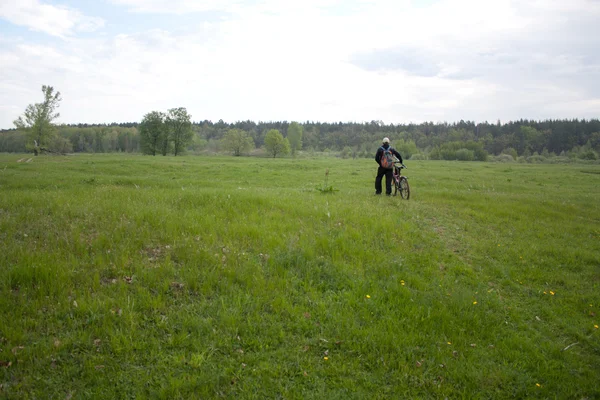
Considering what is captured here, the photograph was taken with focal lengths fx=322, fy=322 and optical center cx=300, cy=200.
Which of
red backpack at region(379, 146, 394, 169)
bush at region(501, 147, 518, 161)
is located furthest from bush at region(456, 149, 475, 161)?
red backpack at region(379, 146, 394, 169)

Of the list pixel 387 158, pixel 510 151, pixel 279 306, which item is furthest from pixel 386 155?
pixel 510 151

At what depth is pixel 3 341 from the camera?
4523mm

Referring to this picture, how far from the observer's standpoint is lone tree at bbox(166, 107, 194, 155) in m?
73.7

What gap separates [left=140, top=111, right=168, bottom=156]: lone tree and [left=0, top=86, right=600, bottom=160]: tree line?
20 centimetres

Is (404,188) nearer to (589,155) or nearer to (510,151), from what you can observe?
(589,155)

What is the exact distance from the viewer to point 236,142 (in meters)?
86.6

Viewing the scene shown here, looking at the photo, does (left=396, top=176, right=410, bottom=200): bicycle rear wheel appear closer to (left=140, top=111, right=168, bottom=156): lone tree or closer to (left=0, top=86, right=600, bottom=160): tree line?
(left=0, top=86, right=600, bottom=160): tree line

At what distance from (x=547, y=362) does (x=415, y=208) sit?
888 centimetres

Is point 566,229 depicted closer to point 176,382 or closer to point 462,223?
point 462,223

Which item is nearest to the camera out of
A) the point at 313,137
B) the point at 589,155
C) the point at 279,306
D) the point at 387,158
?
the point at 279,306

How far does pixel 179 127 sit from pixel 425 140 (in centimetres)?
10465

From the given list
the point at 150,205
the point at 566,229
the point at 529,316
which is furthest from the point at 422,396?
the point at 566,229

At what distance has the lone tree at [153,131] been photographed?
72.0 meters

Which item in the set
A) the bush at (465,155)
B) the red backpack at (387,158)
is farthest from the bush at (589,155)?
the red backpack at (387,158)
